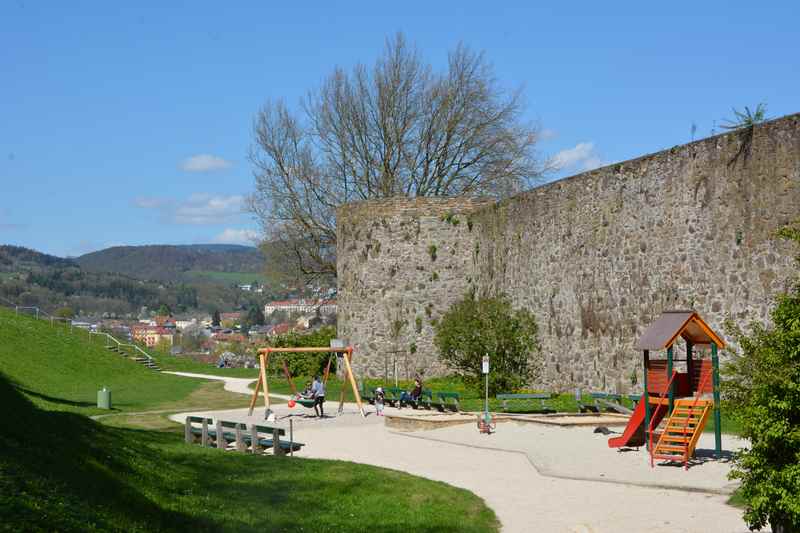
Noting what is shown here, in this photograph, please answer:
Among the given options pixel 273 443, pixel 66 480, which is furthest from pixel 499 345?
pixel 66 480

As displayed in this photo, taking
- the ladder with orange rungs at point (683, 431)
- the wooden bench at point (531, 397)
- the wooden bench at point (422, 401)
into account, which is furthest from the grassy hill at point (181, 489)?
the wooden bench at point (422, 401)

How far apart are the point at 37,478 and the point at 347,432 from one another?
14311 mm

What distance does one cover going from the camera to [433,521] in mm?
12688

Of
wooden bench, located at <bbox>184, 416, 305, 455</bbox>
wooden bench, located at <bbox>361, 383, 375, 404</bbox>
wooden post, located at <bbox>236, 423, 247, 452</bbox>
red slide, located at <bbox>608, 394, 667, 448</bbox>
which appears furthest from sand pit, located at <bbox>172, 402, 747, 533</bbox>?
wooden bench, located at <bbox>361, 383, 375, 404</bbox>

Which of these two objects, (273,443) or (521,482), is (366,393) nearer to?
(273,443)

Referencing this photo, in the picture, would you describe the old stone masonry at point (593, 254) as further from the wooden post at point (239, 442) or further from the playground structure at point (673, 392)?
the wooden post at point (239, 442)

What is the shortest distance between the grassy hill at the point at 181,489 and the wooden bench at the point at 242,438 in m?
1.34

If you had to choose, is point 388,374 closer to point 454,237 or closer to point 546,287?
point 454,237

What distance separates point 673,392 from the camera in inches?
717

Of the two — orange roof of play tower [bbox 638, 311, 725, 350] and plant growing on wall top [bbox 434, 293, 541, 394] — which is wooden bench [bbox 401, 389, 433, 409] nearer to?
plant growing on wall top [bbox 434, 293, 541, 394]

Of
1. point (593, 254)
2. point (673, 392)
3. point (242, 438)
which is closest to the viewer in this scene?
point (673, 392)

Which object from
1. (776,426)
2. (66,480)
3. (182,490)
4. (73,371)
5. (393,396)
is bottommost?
(182,490)

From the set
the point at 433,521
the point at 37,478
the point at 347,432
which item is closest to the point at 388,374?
Result: the point at 347,432

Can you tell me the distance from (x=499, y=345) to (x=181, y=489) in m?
17.7
